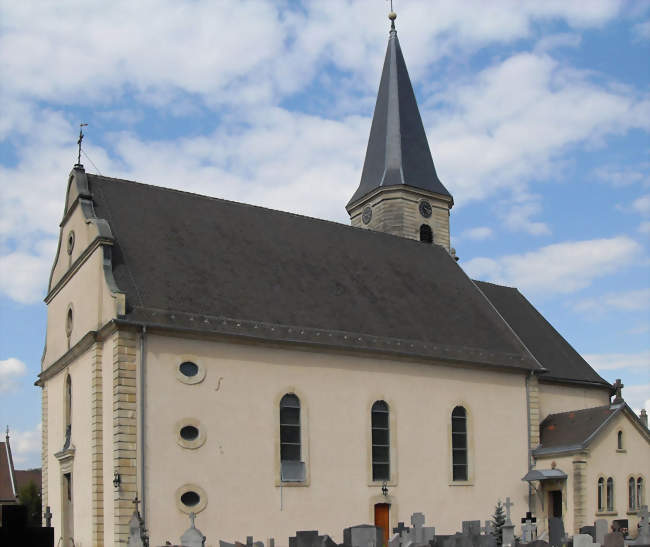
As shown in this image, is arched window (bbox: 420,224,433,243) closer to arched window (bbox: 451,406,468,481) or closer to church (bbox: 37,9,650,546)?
church (bbox: 37,9,650,546)

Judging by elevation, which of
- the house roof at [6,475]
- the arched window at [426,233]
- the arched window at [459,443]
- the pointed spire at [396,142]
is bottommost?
the house roof at [6,475]

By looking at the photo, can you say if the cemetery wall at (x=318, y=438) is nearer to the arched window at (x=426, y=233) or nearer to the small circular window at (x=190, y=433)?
the small circular window at (x=190, y=433)

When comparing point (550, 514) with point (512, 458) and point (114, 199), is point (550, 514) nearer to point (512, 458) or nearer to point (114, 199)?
point (512, 458)

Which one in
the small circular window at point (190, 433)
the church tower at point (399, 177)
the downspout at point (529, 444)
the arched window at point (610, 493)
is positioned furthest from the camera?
the church tower at point (399, 177)

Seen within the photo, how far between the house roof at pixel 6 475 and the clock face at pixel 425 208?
33.8 m

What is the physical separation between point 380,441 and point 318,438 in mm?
2625

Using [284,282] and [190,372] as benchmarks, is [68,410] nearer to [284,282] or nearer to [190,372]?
[190,372]

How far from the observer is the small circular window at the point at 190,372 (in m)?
23.8

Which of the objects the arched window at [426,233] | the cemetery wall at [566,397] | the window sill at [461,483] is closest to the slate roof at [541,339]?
the cemetery wall at [566,397]

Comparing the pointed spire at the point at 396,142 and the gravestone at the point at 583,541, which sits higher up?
the pointed spire at the point at 396,142

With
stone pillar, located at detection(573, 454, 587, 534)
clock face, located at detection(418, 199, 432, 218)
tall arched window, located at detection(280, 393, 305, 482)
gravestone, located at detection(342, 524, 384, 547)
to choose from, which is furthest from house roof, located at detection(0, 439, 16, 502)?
gravestone, located at detection(342, 524, 384, 547)

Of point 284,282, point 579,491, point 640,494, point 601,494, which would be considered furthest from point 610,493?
point 284,282

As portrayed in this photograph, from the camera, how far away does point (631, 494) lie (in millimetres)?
31328

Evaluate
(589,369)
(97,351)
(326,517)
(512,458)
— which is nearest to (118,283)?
(97,351)
